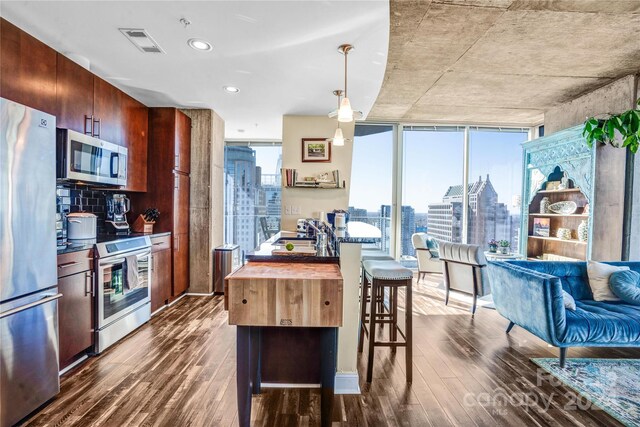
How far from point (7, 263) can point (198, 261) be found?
8.99 ft

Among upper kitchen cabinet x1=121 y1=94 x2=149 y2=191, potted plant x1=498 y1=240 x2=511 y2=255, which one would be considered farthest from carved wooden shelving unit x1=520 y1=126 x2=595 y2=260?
upper kitchen cabinet x1=121 y1=94 x2=149 y2=191

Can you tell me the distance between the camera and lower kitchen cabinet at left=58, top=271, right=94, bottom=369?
7.61 ft

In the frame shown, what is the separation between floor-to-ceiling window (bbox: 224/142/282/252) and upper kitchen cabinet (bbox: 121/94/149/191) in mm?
2194

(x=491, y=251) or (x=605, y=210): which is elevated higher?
(x=605, y=210)

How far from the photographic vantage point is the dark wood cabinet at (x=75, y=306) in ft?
7.59

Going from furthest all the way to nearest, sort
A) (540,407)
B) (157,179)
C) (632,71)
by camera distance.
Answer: (157,179)
(632,71)
(540,407)

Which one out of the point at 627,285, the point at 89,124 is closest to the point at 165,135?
the point at 89,124

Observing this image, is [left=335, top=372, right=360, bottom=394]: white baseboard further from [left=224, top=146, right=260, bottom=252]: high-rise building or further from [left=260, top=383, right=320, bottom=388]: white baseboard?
[left=224, top=146, right=260, bottom=252]: high-rise building

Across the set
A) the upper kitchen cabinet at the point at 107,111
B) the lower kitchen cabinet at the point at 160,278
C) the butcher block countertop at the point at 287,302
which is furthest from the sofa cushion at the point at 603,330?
the upper kitchen cabinet at the point at 107,111

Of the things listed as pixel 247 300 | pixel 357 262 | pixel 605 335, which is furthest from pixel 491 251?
pixel 247 300

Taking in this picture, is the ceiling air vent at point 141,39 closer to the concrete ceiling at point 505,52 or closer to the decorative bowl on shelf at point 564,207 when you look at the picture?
the concrete ceiling at point 505,52

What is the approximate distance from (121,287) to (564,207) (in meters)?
5.49

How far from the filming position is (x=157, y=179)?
395cm

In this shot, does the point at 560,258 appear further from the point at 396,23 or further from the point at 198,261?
the point at 198,261
